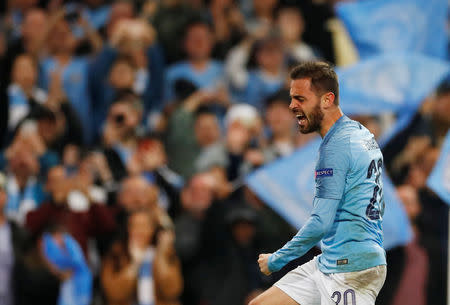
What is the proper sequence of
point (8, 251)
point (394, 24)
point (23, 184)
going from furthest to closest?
point (394, 24)
point (23, 184)
point (8, 251)

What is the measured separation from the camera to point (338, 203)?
532 cm

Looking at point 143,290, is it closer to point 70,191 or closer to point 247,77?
point 70,191

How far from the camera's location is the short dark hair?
5484mm

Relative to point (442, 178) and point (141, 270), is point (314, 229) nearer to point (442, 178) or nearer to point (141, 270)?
point (442, 178)

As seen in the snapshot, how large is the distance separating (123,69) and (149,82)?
395mm

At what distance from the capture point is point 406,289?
32.8ft

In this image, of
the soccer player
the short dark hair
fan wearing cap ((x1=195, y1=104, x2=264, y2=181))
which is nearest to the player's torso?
the soccer player

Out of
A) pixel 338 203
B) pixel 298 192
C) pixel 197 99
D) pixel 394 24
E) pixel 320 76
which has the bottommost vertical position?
pixel 298 192

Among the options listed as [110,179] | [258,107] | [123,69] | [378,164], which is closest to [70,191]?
[110,179]

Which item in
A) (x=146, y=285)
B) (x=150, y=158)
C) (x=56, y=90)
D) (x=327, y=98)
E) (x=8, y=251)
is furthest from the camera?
(x=56, y=90)

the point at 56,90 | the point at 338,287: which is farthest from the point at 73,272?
the point at 338,287

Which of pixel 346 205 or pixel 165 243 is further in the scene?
pixel 165 243

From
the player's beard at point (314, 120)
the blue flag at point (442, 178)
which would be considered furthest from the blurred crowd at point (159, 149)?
the player's beard at point (314, 120)

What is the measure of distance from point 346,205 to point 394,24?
6.82 m
